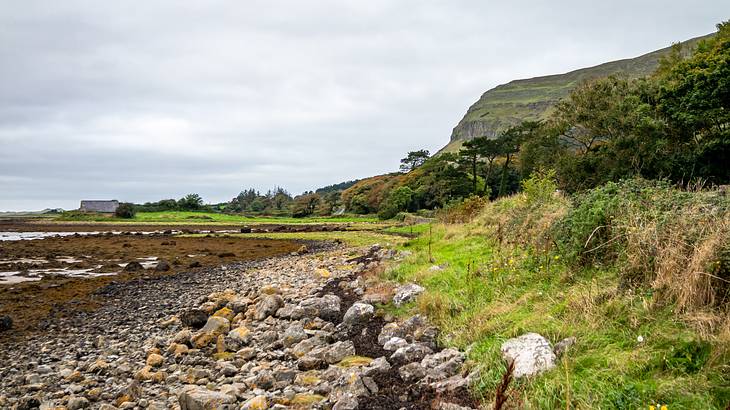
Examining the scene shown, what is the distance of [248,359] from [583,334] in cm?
583

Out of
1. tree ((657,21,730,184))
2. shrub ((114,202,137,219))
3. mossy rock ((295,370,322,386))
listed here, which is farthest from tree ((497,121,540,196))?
shrub ((114,202,137,219))

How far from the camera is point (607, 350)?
4645 millimetres

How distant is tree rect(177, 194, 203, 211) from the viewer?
118125 mm

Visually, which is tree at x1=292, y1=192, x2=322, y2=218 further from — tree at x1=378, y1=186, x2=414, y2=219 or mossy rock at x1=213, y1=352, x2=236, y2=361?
mossy rock at x1=213, y1=352, x2=236, y2=361

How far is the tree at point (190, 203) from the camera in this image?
118125 mm

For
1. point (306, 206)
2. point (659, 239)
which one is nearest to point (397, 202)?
point (306, 206)

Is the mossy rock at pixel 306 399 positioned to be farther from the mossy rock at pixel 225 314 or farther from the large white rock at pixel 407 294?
the mossy rock at pixel 225 314

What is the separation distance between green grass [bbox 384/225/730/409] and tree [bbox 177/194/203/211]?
398 feet

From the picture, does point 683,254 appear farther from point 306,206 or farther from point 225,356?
point 306,206

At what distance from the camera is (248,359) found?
787cm

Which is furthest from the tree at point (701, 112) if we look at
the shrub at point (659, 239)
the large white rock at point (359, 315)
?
the large white rock at point (359, 315)

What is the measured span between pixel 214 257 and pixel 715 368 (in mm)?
28719

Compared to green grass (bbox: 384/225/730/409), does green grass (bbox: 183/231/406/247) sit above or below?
below

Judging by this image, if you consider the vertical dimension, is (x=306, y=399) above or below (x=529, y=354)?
below
